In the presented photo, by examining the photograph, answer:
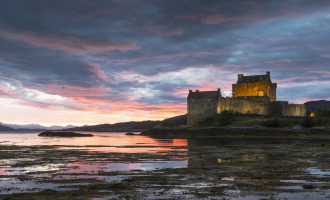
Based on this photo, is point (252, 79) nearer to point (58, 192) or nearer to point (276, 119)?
point (276, 119)

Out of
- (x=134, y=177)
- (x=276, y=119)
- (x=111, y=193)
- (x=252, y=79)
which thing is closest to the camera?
(x=111, y=193)

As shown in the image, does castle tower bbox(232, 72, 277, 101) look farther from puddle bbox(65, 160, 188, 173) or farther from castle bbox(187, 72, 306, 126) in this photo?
puddle bbox(65, 160, 188, 173)

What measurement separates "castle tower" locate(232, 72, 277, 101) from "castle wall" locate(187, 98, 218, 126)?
55.3ft

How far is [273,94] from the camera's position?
338 ft

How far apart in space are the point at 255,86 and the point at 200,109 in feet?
75.4

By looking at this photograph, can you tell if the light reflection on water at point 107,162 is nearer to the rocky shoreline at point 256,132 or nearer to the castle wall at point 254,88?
the rocky shoreline at point 256,132

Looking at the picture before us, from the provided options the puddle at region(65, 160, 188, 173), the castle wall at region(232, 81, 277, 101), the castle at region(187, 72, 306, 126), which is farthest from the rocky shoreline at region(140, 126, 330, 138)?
the puddle at region(65, 160, 188, 173)

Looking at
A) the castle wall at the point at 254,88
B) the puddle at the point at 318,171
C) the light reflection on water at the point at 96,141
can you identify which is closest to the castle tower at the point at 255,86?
the castle wall at the point at 254,88

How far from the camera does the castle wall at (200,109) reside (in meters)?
88.8

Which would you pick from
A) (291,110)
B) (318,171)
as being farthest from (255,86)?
(318,171)

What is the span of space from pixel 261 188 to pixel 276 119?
2582 inches

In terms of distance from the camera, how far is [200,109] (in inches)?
3578

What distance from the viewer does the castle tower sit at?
9875 cm

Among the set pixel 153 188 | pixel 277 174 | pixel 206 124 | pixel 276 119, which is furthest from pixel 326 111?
pixel 153 188
